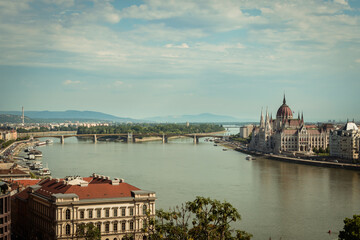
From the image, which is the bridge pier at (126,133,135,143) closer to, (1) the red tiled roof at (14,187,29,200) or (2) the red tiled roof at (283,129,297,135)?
(2) the red tiled roof at (283,129,297,135)

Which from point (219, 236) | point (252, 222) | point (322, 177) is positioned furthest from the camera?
point (322, 177)

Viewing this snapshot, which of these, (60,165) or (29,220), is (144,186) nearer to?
(29,220)

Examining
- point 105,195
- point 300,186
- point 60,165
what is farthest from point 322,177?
point 105,195

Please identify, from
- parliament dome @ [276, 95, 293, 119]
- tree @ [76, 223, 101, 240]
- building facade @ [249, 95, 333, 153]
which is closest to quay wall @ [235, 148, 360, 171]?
building facade @ [249, 95, 333, 153]

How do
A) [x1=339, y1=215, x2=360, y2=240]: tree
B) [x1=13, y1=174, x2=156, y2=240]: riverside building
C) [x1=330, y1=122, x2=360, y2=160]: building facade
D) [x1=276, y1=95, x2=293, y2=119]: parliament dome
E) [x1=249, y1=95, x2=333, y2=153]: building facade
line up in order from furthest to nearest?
[x1=276, y1=95, x2=293, y2=119]: parliament dome < [x1=249, y1=95, x2=333, y2=153]: building facade < [x1=330, y1=122, x2=360, y2=160]: building facade < [x1=13, y1=174, x2=156, y2=240]: riverside building < [x1=339, y1=215, x2=360, y2=240]: tree

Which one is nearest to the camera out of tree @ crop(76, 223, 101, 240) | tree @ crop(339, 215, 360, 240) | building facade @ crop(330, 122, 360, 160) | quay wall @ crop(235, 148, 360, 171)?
tree @ crop(339, 215, 360, 240)

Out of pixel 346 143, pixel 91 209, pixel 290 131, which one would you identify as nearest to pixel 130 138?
pixel 290 131
